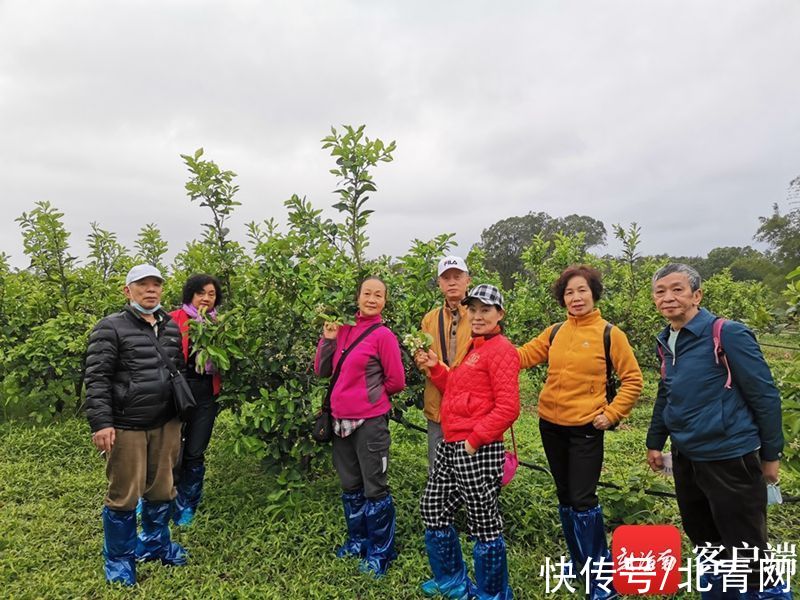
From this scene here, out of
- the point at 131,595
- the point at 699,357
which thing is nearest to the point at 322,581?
the point at 131,595

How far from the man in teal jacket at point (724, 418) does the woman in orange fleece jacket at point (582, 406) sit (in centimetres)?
30

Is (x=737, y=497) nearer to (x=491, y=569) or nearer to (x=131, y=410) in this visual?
(x=491, y=569)

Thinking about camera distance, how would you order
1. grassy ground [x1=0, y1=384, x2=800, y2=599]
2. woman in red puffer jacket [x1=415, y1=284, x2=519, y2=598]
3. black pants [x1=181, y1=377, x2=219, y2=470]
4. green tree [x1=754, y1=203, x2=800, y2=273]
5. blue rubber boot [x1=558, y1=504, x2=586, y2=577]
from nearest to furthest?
woman in red puffer jacket [x1=415, y1=284, x2=519, y2=598]
blue rubber boot [x1=558, y1=504, x2=586, y2=577]
grassy ground [x1=0, y1=384, x2=800, y2=599]
black pants [x1=181, y1=377, x2=219, y2=470]
green tree [x1=754, y1=203, x2=800, y2=273]

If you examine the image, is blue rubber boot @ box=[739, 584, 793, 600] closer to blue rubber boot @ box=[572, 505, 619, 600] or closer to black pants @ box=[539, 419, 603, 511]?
blue rubber boot @ box=[572, 505, 619, 600]

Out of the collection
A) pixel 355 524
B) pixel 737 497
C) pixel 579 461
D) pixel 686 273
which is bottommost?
pixel 355 524

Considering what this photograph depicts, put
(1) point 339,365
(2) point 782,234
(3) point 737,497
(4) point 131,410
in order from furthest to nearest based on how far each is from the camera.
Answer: (2) point 782,234, (1) point 339,365, (4) point 131,410, (3) point 737,497

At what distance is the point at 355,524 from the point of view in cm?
318

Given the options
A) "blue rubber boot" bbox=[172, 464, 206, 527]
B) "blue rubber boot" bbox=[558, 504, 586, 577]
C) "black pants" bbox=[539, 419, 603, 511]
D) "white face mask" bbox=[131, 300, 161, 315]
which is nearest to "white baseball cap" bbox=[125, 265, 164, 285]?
"white face mask" bbox=[131, 300, 161, 315]

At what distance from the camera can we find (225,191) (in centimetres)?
399

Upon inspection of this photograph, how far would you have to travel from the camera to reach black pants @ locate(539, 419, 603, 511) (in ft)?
9.02

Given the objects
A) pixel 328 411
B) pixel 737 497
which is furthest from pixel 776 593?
pixel 328 411

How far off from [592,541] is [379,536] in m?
1.31

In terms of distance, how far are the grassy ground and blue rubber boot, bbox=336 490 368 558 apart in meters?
0.08

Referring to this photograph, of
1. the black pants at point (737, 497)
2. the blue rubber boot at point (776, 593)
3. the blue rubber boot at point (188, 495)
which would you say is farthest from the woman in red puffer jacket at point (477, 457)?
the blue rubber boot at point (188, 495)
